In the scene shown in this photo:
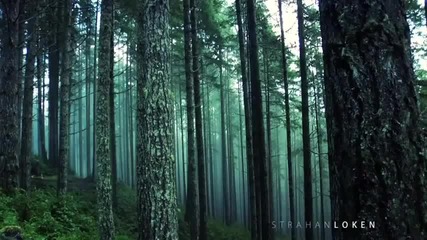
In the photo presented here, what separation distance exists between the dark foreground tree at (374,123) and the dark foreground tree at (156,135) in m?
4.55

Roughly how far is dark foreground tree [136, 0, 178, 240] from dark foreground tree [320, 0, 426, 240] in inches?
179

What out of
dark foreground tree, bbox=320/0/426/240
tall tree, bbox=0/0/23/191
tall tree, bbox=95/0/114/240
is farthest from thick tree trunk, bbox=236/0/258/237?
dark foreground tree, bbox=320/0/426/240

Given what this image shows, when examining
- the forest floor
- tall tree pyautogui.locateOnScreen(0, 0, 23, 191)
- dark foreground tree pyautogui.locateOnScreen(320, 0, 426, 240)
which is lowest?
the forest floor

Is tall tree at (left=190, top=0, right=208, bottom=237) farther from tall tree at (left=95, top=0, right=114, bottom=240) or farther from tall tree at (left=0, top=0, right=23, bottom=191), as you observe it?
tall tree at (left=0, top=0, right=23, bottom=191)

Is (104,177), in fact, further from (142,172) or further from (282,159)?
(282,159)

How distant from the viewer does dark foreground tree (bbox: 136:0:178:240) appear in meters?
6.27

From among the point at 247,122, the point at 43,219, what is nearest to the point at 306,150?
the point at 247,122

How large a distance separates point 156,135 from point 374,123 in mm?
4809

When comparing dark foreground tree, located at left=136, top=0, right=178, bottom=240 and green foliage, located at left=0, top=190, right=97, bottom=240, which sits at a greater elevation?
dark foreground tree, located at left=136, top=0, right=178, bottom=240

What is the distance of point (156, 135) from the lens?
6.41 metres

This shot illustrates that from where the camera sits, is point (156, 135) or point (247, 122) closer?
point (156, 135)

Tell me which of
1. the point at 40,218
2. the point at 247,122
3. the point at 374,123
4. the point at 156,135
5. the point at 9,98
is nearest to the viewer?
the point at 374,123

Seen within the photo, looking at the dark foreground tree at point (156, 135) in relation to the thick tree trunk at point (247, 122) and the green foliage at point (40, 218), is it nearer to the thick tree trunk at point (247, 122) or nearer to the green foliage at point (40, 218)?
the green foliage at point (40, 218)

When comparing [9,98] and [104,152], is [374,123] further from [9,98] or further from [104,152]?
[9,98]
